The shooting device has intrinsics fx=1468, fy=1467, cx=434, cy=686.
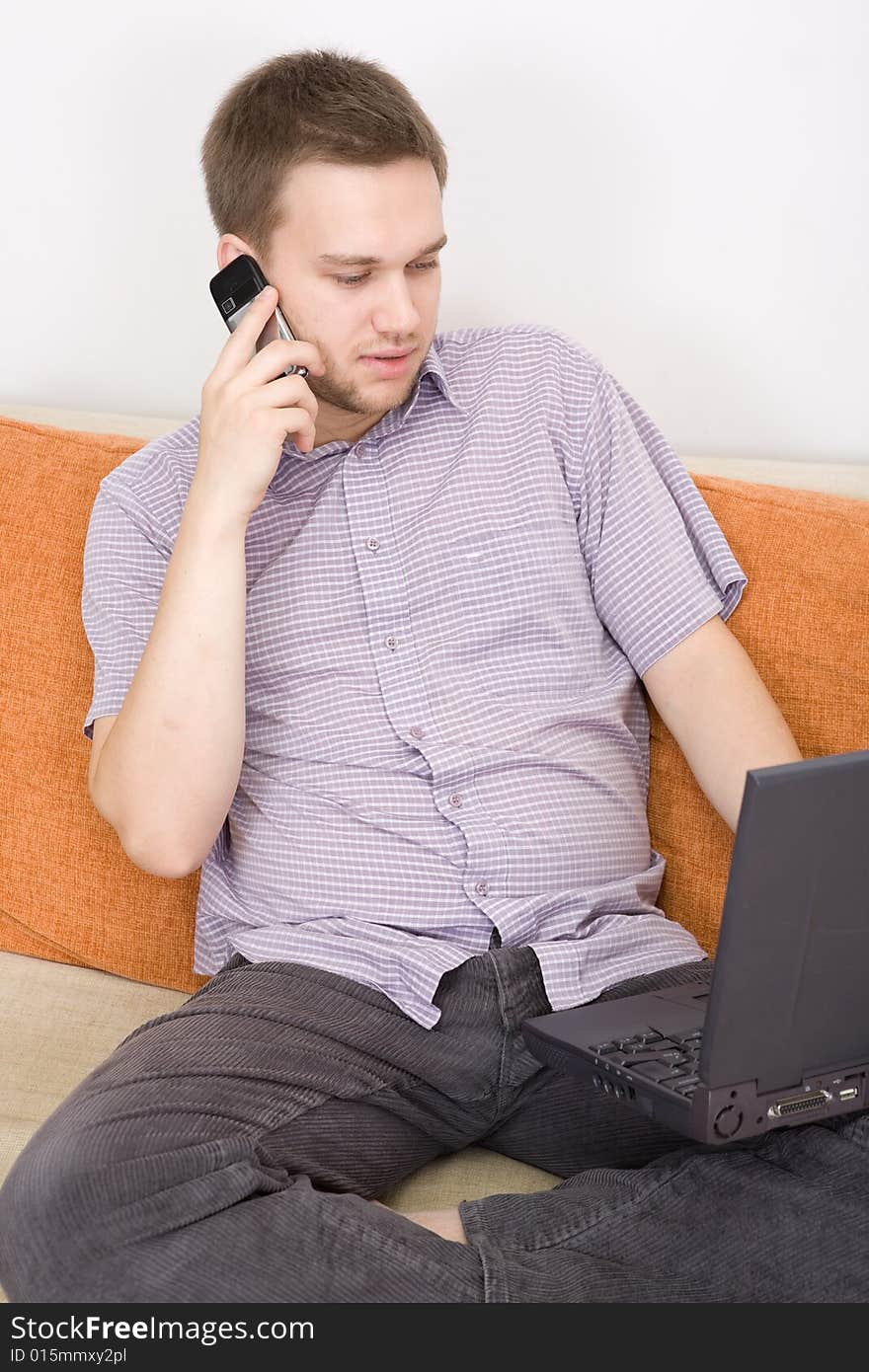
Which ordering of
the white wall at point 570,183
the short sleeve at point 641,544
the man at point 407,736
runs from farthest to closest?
the white wall at point 570,183, the short sleeve at point 641,544, the man at point 407,736

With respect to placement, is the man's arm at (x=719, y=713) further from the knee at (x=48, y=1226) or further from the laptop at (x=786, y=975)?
the knee at (x=48, y=1226)

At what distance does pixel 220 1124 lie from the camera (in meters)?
1.22

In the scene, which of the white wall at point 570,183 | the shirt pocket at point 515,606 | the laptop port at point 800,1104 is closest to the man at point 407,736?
the shirt pocket at point 515,606

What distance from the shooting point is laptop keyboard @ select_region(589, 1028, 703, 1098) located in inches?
43.8

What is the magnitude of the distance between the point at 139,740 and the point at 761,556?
71 centimetres

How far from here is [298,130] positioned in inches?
60.4

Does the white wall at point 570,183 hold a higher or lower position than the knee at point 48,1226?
higher

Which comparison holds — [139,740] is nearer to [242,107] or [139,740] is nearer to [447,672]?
[447,672]

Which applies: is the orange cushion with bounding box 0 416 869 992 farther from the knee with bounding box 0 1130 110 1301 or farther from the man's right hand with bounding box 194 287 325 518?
the knee with bounding box 0 1130 110 1301

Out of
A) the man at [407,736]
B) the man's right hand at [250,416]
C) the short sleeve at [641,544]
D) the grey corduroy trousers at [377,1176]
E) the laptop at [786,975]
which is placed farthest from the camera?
the short sleeve at [641,544]

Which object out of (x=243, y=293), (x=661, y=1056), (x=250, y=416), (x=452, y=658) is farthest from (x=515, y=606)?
(x=661, y=1056)

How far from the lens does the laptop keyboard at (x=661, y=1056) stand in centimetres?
111

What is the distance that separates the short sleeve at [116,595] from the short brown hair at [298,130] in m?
0.34

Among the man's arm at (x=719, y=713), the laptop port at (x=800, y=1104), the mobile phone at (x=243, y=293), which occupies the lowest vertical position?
the laptop port at (x=800, y=1104)
